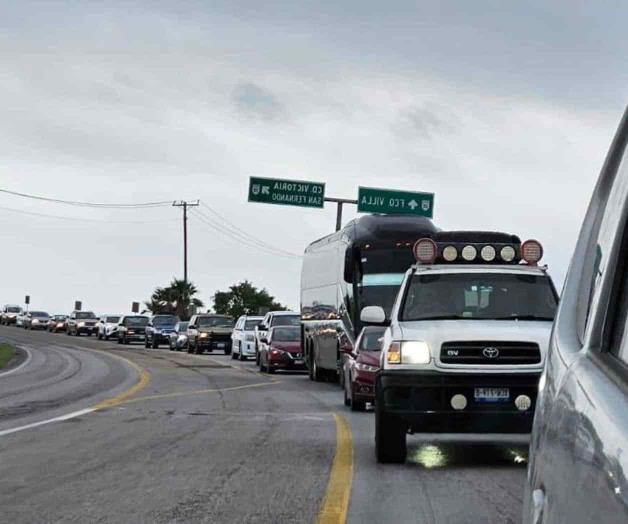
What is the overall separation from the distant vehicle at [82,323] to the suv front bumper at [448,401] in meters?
79.2

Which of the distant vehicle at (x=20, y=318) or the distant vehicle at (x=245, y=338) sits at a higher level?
the distant vehicle at (x=20, y=318)

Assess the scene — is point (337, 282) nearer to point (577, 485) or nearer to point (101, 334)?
point (577, 485)

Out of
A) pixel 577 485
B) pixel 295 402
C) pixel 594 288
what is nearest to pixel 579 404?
pixel 577 485

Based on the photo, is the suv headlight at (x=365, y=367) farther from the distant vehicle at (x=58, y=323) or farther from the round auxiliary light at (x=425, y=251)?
the distant vehicle at (x=58, y=323)

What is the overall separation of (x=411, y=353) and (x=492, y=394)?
807 millimetres

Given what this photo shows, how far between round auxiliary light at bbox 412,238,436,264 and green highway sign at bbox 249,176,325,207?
37199mm

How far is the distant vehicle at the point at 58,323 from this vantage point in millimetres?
97312

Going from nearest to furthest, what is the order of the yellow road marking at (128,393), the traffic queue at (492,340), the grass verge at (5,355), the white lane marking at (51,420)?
1. the traffic queue at (492,340)
2. the white lane marking at (51,420)
3. the yellow road marking at (128,393)
4. the grass verge at (5,355)

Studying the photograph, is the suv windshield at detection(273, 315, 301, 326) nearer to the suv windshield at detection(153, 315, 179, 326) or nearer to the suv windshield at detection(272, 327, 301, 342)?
the suv windshield at detection(272, 327, 301, 342)

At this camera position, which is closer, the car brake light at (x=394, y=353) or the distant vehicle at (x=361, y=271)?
the car brake light at (x=394, y=353)

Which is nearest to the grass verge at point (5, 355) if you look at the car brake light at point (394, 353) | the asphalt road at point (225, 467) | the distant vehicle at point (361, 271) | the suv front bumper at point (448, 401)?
the distant vehicle at point (361, 271)

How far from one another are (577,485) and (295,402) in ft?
67.7

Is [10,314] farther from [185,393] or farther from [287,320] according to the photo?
[185,393]

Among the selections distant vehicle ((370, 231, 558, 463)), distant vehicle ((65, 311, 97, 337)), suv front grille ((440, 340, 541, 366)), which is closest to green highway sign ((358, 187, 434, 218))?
distant vehicle ((370, 231, 558, 463))
